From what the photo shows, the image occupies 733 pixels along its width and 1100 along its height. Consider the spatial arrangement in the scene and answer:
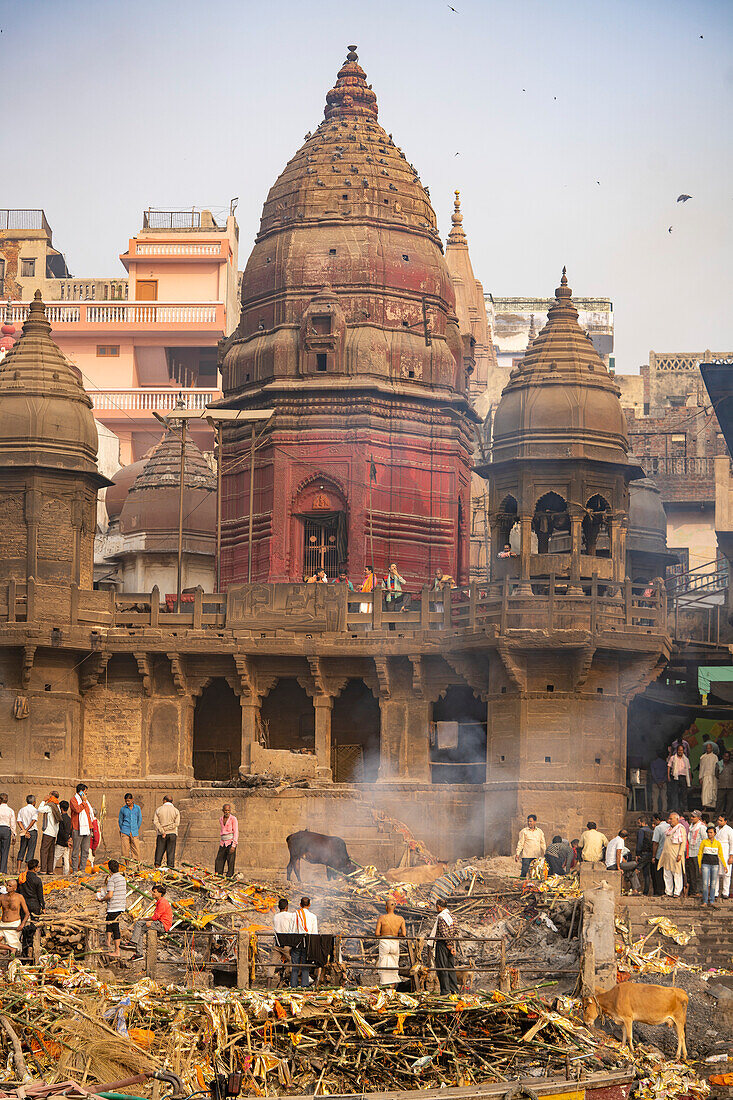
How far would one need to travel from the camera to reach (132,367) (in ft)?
233

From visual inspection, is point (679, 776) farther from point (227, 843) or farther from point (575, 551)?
point (227, 843)

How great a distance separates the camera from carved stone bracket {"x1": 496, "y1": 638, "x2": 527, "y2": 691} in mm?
37156

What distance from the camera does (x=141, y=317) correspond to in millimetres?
70875

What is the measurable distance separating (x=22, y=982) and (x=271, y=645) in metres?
16.3

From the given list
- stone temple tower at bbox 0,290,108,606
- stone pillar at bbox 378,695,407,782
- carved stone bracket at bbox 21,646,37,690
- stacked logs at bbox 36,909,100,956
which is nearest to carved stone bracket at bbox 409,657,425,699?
stone pillar at bbox 378,695,407,782

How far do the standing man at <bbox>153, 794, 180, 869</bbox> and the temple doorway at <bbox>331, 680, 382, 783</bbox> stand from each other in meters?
6.18

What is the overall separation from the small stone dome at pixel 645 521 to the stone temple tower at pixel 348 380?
17.8ft

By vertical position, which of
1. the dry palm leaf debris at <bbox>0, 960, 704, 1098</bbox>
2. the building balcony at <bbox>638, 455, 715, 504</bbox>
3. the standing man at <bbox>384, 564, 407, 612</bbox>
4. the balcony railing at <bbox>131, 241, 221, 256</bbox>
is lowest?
the dry palm leaf debris at <bbox>0, 960, 704, 1098</bbox>

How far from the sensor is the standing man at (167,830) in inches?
1363

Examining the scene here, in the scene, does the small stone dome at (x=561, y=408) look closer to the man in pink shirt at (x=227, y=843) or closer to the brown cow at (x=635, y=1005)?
the man in pink shirt at (x=227, y=843)

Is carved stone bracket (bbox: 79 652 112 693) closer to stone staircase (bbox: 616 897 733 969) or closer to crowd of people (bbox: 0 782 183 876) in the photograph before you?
crowd of people (bbox: 0 782 183 876)

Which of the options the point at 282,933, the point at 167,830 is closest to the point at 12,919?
the point at 282,933

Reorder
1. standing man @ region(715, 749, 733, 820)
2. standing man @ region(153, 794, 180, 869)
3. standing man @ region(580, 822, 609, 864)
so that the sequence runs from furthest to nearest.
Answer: standing man @ region(715, 749, 733, 820) → standing man @ region(153, 794, 180, 869) → standing man @ region(580, 822, 609, 864)

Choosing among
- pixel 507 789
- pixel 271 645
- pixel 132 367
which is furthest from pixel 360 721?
pixel 132 367
